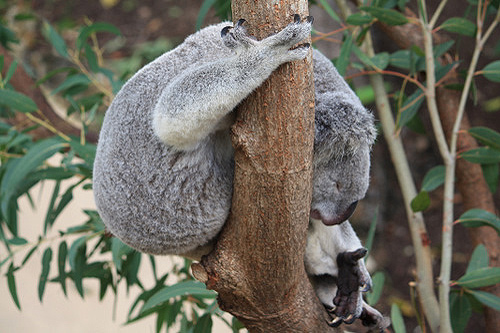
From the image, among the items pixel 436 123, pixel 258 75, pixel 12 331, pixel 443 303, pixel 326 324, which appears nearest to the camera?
pixel 258 75

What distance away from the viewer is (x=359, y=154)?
1682 mm

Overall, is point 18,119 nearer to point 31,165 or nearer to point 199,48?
point 31,165

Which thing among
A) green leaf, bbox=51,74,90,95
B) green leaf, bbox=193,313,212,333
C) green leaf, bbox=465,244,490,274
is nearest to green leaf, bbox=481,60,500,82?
green leaf, bbox=465,244,490,274

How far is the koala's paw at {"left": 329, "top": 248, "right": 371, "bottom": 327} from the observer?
1882 mm

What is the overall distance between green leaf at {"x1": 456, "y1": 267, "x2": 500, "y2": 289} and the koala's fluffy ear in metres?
0.87

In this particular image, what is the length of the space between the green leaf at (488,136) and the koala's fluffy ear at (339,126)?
2.81 feet

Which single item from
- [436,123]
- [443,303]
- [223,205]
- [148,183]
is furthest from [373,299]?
[148,183]

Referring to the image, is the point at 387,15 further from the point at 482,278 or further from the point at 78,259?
the point at 78,259

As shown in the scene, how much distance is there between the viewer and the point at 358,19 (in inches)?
88.4

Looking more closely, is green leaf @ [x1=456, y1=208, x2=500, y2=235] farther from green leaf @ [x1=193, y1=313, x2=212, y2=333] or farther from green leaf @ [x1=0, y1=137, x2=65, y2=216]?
green leaf @ [x1=0, y1=137, x2=65, y2=216]

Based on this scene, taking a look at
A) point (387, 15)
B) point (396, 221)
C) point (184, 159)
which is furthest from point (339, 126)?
point (396, 221)

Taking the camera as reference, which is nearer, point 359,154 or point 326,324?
point 359,154

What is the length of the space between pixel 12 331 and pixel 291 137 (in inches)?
163

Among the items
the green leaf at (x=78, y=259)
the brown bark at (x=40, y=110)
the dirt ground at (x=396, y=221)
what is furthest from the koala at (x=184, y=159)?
the dirt ground at (x=396, y=221)
